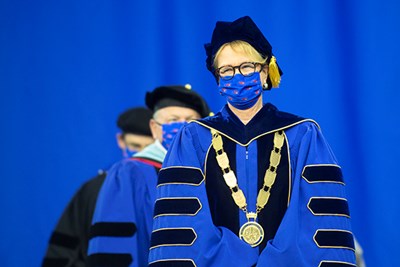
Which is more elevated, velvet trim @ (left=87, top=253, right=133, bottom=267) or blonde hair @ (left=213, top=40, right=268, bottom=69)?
blonde hair @ (left=213, top=40, right=268, bottom=69)

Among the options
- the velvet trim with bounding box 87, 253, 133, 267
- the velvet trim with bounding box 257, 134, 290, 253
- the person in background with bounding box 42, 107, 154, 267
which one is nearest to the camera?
the velvet trim with bounding box 257, 134, 290, 253

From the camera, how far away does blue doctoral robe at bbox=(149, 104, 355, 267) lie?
303cm

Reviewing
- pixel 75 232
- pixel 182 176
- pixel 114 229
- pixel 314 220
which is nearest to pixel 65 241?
pixel 75 232

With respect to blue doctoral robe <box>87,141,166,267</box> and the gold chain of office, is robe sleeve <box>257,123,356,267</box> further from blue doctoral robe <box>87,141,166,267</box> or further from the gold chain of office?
blue doctoral robe <box>87,141,166,267</box>

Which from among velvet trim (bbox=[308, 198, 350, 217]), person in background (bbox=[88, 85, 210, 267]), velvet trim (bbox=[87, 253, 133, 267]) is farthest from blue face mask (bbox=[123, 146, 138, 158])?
velvet trim (bbox=[308, 198, 350, 217])

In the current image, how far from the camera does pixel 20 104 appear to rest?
7305 millimetres

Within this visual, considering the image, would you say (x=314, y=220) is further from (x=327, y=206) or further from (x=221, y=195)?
(x=221, y=195)

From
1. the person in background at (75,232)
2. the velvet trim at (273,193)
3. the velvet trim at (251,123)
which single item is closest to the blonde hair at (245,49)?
Answer: the velvet trim at (251,123)

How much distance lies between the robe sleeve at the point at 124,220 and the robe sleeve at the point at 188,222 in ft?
4.41

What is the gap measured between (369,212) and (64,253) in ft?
7.25

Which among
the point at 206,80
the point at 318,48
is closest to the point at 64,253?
the point at 206,80

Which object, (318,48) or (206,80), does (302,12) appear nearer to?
(318,48)

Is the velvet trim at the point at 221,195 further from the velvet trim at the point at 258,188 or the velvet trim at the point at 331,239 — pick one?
the velvet trim at the point at 331,239

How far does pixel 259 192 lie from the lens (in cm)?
315
